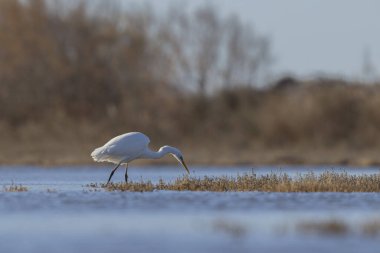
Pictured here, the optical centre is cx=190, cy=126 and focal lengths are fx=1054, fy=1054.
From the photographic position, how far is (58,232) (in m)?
13.2

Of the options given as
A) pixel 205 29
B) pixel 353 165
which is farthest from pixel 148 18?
pixel 353 165

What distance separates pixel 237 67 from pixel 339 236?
31.4 meters

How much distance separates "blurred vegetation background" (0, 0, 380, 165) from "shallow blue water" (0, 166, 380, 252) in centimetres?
1342

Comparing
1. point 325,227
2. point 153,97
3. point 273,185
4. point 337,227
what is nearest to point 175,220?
point 325,227

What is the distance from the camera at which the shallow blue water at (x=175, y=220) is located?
1209 cm

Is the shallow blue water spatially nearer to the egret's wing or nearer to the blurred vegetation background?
the egret's wing

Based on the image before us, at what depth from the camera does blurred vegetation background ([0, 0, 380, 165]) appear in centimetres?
3419

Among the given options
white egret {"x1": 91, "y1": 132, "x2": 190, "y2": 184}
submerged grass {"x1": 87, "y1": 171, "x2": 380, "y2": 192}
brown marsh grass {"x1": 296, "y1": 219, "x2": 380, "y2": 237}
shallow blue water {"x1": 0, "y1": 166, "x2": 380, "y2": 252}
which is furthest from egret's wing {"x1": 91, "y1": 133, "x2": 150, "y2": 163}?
brown marsh grass {"x1": 296, "y1": 219, "x2": 380, "y2": 237}

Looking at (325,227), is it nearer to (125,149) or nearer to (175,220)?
(175,220)

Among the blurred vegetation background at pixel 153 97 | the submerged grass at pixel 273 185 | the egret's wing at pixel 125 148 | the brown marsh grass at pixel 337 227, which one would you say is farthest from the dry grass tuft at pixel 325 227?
the blurred vegetation background at pixel 153 97

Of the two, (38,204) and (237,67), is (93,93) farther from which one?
(38,204)

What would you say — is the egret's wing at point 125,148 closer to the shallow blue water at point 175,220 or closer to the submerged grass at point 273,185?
the shallow blue water at point 175,220

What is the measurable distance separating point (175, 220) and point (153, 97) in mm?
24702

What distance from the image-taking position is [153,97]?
128 feet
